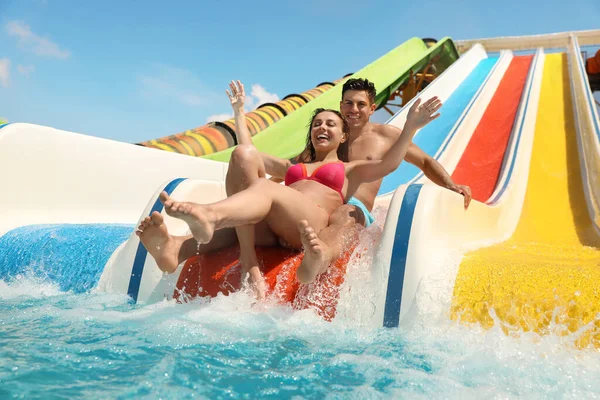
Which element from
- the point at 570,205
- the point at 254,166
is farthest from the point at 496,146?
the point at 254,166

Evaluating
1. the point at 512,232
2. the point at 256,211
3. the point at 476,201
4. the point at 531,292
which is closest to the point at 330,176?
the point at 256,211

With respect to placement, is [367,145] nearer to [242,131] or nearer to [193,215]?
[242,131]

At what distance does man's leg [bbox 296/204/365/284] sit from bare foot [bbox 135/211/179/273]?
449 mm

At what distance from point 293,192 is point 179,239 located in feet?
1.41

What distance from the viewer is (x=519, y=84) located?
251 inches

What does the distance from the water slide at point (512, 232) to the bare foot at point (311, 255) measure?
0.18 meters

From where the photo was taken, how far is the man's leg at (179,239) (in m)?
1.53

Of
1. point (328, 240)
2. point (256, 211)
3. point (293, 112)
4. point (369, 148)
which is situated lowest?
point (328, 240)

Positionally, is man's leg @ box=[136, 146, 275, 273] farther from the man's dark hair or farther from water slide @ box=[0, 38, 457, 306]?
the man's dark hair

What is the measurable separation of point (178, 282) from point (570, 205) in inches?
105

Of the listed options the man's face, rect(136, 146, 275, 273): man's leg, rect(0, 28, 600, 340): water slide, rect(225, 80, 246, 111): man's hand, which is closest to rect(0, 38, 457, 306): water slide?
rect(0, 28, 600, 340): water slide

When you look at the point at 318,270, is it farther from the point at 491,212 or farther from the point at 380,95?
the point at 380,95

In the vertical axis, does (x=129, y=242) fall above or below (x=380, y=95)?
below

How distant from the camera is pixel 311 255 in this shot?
53.9 inches
